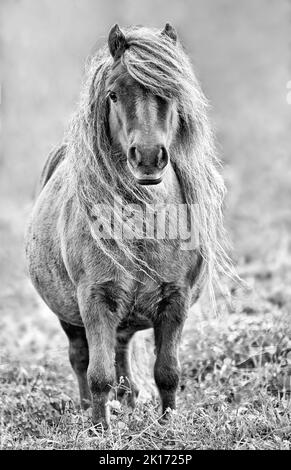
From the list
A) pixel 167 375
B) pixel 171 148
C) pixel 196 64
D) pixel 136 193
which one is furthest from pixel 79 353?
pixel 196 64

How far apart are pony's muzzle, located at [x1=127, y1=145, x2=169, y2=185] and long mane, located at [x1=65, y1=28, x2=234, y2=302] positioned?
12.7 inches

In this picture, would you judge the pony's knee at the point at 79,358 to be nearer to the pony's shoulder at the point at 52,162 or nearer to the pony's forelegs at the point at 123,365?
the pony's forelegs at the point at 123,365

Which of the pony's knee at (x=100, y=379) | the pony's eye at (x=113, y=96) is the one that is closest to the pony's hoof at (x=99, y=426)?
the pony's knee at (x=100, y=379)

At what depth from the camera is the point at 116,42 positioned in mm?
3775

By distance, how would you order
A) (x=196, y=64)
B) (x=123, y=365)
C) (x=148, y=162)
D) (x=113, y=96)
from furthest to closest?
(x=196, y=64) < (x=123, y=365) < (x=113, y=96) < (x=148, y=162)

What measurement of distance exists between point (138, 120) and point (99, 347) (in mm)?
1212

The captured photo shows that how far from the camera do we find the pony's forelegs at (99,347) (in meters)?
3.93

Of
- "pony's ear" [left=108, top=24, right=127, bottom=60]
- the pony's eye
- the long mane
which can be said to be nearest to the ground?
the long mane

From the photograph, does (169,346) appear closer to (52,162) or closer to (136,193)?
(136,193)

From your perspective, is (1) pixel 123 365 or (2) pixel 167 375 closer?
(2) pixel 167 375

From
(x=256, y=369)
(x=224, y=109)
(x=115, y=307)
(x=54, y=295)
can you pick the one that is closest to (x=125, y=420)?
(x=115, y=307)
